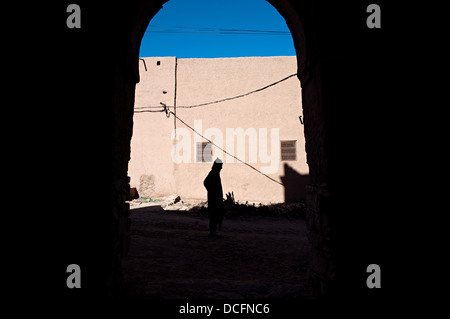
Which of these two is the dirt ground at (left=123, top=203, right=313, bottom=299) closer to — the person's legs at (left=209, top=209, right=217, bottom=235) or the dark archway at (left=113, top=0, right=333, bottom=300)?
the person's legs at (left=209, top=209, right=217, bottom=235)

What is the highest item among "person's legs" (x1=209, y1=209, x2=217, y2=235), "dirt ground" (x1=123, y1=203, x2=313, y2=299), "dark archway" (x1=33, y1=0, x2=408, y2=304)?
"dark archway" (x1=33, y1=0, x2=408, y2=304)

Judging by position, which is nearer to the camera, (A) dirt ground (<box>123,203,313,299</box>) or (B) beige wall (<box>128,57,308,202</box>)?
(A) dirt ground (<box>123,203,313,299</box>)

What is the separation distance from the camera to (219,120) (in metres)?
10.7

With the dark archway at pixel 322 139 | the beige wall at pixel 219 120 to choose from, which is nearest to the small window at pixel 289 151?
Answer: the beige wall at pixel 219 120

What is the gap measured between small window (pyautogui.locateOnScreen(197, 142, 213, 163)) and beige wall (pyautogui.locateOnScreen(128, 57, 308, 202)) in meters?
0.19

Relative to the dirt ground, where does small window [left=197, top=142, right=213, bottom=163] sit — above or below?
above

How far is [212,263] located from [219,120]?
7.79 m

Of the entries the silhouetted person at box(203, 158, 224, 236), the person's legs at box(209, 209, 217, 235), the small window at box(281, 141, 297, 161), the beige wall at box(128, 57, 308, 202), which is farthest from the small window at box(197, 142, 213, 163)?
the person's legs at box(209, 209, 217, 235)

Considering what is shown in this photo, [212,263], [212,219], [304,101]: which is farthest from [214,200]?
[304,101]

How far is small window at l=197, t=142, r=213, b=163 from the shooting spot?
34.6 feet

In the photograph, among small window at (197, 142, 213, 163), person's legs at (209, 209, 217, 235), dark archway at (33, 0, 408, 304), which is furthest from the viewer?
small window at (197, 142, 213, 163)

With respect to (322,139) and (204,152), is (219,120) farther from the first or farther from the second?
(322,139)

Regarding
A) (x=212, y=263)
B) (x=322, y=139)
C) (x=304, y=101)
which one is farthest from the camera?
(x=212, y=263)

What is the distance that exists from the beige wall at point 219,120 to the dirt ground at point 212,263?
12.4 feet
